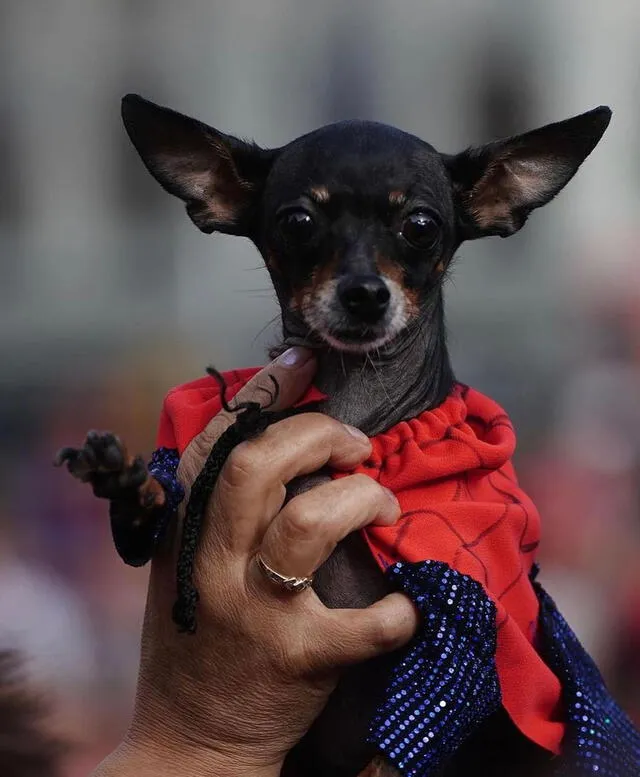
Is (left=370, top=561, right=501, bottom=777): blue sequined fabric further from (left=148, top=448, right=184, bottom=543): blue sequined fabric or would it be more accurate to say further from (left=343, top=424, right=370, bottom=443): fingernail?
(left=148, top=448, right=184, bottom=543): blue sequined fabric

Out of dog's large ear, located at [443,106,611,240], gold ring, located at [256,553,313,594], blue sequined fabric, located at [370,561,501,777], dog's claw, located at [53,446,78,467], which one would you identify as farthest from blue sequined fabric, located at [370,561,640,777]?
dog's large ear, located at [443,106,611,240]

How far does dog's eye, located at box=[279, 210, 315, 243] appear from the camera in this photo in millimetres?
1332

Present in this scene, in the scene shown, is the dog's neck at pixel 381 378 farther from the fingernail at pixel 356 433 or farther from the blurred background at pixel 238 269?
the blurred background at pixel 238 269

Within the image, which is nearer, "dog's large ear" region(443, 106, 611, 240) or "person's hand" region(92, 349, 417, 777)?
"person's hand" region(92, 349, 417, 777)

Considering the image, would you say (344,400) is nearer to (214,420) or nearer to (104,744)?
(214,420)

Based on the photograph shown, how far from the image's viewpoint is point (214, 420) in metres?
1.38

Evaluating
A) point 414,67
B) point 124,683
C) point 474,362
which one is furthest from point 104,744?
point 414,67

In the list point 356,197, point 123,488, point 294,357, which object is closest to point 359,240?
point 356,197

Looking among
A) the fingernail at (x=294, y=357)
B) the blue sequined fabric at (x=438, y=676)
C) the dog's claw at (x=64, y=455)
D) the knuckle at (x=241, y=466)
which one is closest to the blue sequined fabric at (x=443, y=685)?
the blue sequined fabric at (x=438, y=676)

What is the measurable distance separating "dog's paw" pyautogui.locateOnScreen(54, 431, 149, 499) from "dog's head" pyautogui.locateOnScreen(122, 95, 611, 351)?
0.34 metres

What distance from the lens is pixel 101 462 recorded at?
1107 mm

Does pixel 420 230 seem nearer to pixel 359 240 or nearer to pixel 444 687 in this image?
pixel 359 240

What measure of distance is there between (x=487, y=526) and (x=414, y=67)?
11.8 feet

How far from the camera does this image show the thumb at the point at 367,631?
3.98 feet
